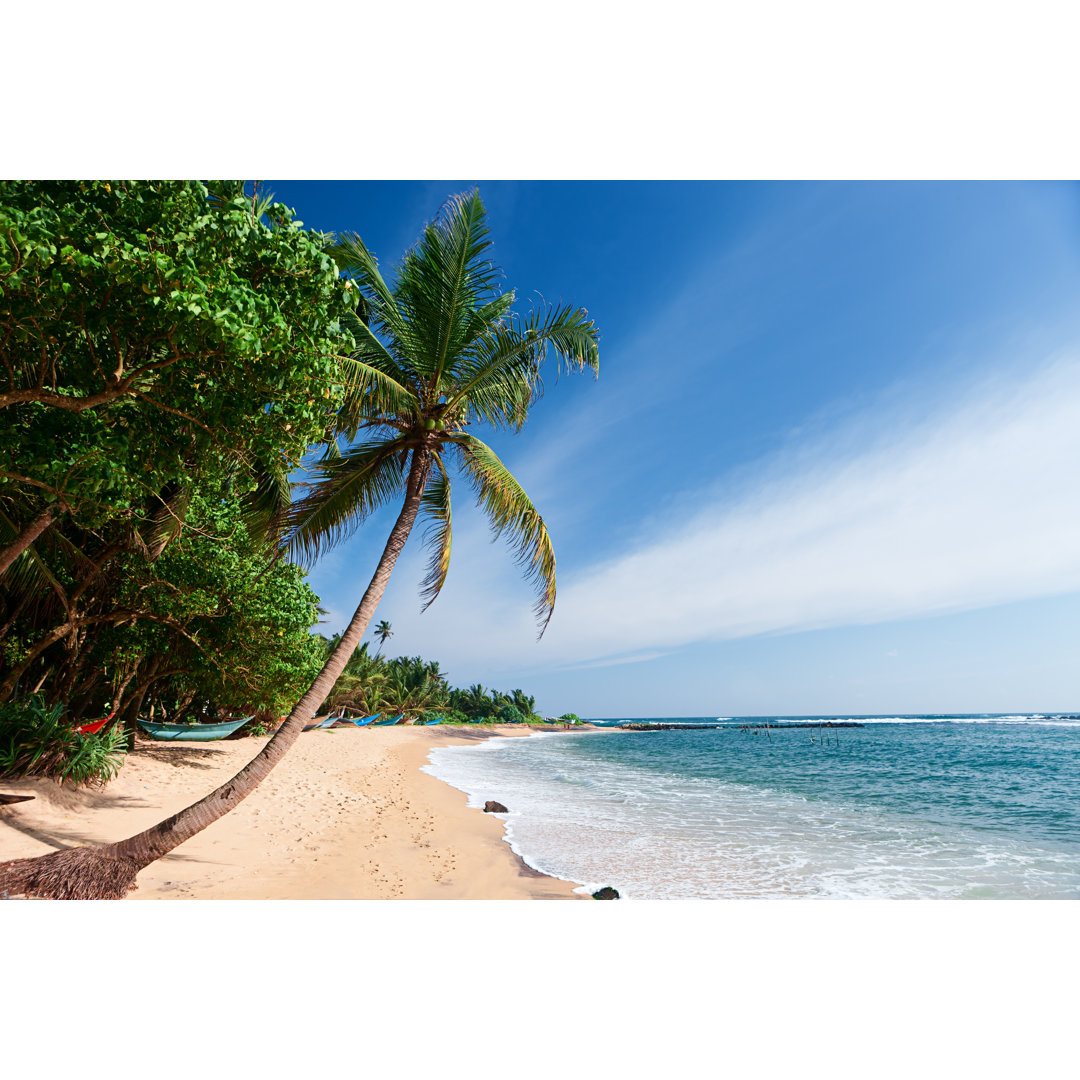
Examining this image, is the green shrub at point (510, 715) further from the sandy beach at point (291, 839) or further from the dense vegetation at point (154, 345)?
the dense vegetation at point (154, 345)

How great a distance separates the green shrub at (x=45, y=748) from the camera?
6.00 m

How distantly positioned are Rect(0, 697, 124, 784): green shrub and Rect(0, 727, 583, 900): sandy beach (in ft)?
0.60

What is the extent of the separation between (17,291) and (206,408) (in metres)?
1.03

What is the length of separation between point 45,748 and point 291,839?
3.00 m

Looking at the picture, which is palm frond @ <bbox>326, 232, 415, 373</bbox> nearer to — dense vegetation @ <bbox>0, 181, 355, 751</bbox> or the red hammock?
dense vegetation @ <bbox>0, 181, 355, 751</bbox>

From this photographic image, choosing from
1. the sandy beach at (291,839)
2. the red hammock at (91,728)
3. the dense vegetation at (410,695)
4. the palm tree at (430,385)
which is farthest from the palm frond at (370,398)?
the dense vegetation at (410,695)

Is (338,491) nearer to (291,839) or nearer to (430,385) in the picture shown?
(430,385)

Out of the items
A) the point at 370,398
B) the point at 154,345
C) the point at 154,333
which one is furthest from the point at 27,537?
the point at 370,398

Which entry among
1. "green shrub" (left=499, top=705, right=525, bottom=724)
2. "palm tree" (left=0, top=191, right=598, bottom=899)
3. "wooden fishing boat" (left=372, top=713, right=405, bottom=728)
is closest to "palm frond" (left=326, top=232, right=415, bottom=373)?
"palm tree" (left=0, top=191, right=598, bottom=899)

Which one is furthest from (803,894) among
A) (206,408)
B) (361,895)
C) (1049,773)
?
(1049,773)

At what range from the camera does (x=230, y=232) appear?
9.94ft

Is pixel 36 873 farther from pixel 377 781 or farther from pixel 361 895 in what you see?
pixel 377 781

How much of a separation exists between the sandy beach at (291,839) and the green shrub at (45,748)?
0.60 ft
